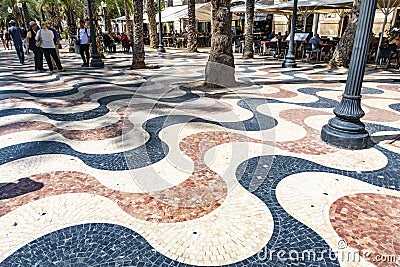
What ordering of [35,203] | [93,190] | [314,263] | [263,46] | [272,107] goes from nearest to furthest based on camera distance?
[314,263] < [35,203] < [93,190] < [272,107] < [263,46]

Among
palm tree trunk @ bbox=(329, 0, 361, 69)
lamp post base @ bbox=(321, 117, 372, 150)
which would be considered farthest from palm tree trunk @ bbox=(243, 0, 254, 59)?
lamp post base @ bbox=(321, 117, 372, 150)

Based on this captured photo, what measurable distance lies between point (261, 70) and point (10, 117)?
27.4ft

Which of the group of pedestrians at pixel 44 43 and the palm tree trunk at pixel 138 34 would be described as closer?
the group of pedestrians at pixel 44 43

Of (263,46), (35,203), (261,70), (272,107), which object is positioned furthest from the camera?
(263,46)

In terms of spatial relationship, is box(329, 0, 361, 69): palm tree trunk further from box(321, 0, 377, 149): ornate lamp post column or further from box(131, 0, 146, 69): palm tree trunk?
box(131, 0, 146, 69): palm tree trunk

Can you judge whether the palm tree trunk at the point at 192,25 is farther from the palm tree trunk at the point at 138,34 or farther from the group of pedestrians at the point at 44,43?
the group of pedestrians at the point at 44,43

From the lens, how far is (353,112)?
12.5 ft

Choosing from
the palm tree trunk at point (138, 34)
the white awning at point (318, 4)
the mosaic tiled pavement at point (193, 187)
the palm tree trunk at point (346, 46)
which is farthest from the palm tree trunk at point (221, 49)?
the white awning at point (318, 4)

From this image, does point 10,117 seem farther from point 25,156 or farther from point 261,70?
point 261,70

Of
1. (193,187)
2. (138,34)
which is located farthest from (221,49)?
(193,187)

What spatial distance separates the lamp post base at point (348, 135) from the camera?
379 centimetres

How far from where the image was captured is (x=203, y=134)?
4.34 metres

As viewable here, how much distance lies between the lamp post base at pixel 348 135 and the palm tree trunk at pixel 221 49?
4.01 m

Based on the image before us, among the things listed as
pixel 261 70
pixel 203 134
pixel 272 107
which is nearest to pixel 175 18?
pixel 261 70
